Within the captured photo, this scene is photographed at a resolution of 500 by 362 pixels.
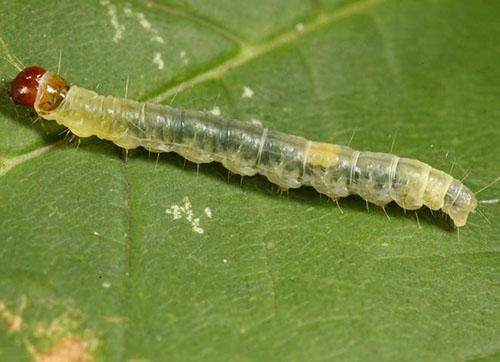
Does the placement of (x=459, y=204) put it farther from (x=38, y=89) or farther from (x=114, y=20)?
(x=38, y=89)

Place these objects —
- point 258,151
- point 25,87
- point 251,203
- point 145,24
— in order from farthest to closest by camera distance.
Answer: point 145,24, point 258,151, point 251,203, point 25,87

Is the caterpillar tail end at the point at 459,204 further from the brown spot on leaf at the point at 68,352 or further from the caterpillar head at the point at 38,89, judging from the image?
the caterpillar head at the point at 38,89

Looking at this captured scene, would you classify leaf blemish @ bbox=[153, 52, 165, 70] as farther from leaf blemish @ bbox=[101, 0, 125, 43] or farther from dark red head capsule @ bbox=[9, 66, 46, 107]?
dark red head capsule @ bbox=[9, 66, 46, 107]

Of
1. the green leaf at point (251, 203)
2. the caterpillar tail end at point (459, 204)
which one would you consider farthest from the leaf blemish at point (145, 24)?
the caterpillar tail end at point (459, 204)

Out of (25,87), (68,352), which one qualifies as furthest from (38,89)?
(68,352)

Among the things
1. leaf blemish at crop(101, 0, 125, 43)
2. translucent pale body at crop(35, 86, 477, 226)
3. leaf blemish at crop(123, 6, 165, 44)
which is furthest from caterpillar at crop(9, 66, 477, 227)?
leaf blemish at crop(123, 6, 165, 44)

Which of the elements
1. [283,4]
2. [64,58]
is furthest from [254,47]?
[64,58]
